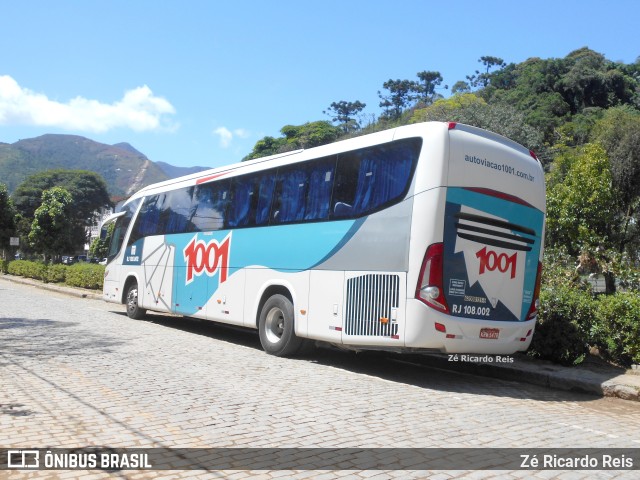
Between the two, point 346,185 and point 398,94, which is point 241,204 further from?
point 398,94

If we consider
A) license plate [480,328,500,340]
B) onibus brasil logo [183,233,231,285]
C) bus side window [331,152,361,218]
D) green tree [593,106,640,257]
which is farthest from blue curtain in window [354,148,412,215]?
green tree [593,106,640,257]

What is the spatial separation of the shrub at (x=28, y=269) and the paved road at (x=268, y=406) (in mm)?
25312

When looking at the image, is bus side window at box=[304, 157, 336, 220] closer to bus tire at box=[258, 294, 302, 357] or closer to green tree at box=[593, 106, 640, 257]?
bus tire at box=[258, 294, 302, 357]

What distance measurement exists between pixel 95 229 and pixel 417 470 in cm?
12405

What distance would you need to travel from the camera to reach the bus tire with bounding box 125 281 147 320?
54.0 ft

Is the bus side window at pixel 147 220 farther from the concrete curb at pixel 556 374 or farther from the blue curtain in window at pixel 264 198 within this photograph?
the concrete curb at pixel 556 374

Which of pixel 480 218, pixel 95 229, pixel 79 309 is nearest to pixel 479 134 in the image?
pixel 480 218

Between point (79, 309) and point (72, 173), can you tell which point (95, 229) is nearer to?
point (72, 173)

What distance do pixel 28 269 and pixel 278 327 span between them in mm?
32356

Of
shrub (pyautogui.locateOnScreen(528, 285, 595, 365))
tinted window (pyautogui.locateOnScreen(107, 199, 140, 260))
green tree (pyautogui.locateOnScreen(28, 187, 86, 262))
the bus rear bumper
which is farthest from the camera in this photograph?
green tree (pyautogui.locateOnScreen(28, 187, 86, 262))

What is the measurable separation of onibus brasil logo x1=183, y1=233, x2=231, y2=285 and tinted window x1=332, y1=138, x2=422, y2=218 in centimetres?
370

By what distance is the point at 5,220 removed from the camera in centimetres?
4784

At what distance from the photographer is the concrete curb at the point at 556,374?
816 cm

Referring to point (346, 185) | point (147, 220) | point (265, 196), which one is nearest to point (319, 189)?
point (346, 185)
